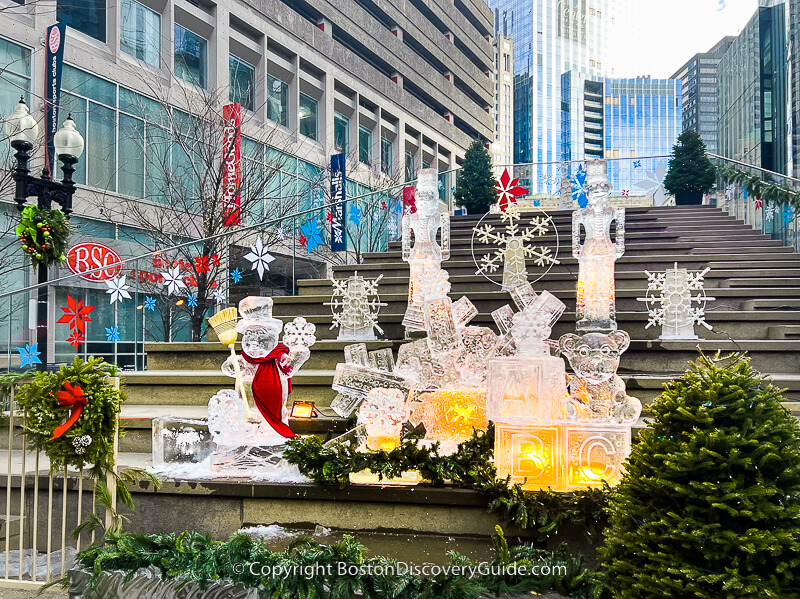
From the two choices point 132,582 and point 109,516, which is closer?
point 132,582

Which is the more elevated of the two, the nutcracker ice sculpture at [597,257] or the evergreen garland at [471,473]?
the nutcracker ice sculpture at [597,257]

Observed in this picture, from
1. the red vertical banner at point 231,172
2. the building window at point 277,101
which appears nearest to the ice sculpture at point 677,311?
the red vertical banner at point 231,172

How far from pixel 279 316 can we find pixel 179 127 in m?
7.29

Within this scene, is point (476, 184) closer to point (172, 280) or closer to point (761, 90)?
point (172, 280)

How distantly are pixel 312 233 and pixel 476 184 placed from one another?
6223 mm

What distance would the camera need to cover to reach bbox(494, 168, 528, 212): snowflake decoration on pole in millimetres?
11402

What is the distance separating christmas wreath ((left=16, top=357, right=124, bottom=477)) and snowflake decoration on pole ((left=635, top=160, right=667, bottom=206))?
45.7 feet

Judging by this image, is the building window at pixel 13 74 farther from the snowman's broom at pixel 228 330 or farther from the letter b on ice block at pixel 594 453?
the letter b on ice block at pixel 594 453

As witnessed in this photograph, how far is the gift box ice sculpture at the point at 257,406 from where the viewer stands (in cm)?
463

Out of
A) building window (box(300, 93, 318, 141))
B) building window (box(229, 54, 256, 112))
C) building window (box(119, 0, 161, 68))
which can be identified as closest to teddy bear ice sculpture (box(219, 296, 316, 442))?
building window (box(119, 0, 161, 68))

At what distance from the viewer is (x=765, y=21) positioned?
76.2 ft

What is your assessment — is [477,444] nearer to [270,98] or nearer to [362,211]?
[362,211]

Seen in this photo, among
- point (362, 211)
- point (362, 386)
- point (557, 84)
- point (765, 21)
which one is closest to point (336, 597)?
point (362, 386)

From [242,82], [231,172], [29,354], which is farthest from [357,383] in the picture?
[242,82]
